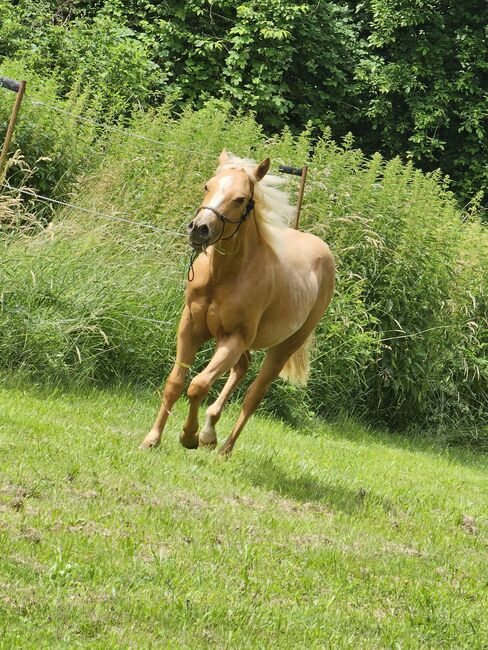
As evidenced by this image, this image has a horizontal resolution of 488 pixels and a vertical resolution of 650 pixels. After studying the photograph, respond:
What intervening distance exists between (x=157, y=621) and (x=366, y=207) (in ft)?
27.2

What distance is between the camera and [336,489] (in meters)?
7.76

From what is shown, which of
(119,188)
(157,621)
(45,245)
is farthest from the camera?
(119,188)

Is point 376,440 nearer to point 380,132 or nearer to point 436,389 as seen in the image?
point 436,389

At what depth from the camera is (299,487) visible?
746 cm

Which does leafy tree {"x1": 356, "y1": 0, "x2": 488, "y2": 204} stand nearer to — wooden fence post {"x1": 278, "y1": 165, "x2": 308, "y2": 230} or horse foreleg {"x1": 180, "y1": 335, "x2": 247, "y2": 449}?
wooden fence post {"x1": 278, "y1": 165, "x2": 308, "y2": 230}

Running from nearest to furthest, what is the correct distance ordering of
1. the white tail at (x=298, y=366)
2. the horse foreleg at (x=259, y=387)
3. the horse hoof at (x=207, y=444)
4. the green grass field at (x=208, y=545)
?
the green grass field at (x=208, y=545), the horse hoof at (x=207, y=444), the horse foreleg at (x=259, y=387), the white tail at (x=298, y=366)

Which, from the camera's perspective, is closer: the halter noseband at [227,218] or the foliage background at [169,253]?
the halter noseband at [227,218]

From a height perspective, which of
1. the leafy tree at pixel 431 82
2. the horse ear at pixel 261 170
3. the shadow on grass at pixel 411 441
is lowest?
the shadow on grass at pixel 411 441

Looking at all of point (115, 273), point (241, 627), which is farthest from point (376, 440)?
point (241, 627)

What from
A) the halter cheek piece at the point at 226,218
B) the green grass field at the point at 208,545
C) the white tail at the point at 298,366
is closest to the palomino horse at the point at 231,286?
the halter cheek piece at the point at 226,218

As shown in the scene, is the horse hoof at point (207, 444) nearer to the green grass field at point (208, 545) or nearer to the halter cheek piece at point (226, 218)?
the green grass field at point (208, 545)

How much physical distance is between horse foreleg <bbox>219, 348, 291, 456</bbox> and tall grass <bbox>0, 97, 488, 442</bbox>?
1.49 metres

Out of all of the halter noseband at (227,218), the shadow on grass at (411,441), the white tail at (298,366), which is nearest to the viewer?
the halter noseband at (227,218)

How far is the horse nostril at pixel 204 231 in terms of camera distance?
653 cm
